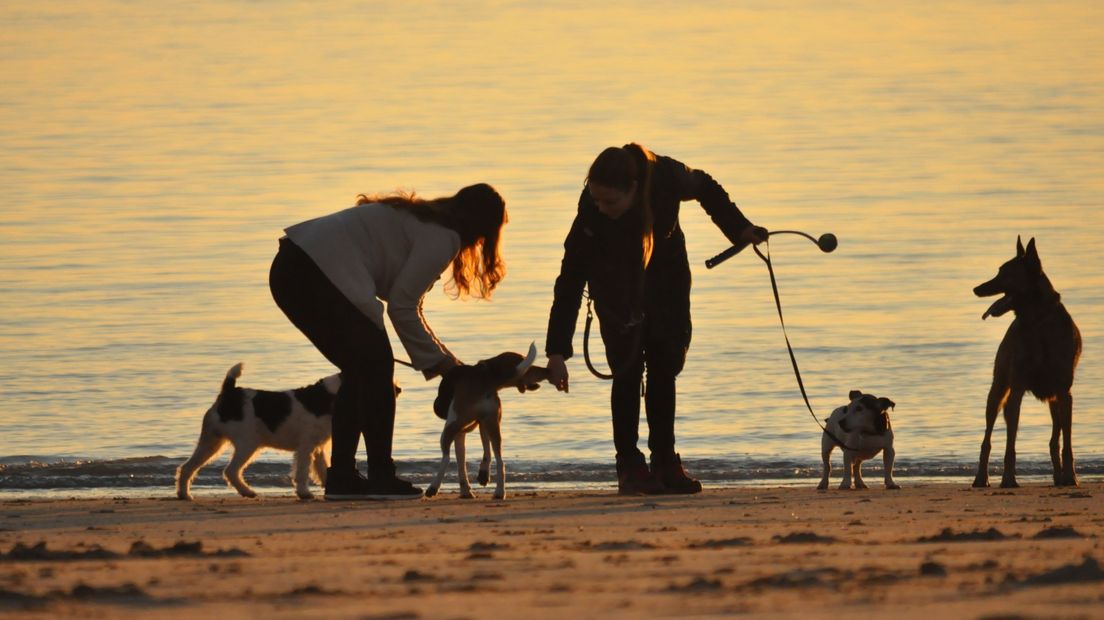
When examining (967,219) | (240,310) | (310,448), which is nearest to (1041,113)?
(967,219)

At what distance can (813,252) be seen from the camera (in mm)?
23172

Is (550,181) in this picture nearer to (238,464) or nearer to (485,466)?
(238,464)

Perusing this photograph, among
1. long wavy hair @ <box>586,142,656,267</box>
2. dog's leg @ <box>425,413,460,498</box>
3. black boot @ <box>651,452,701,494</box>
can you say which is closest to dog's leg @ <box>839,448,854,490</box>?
black boot @ <box>651,452,701,494</box>

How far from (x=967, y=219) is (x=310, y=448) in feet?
48.3

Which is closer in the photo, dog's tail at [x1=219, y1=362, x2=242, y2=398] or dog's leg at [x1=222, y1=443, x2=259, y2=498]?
dog's tail at [x1=219, y1=362, x2=242, y2=398]

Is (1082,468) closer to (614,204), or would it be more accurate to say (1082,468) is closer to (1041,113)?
(614,204)

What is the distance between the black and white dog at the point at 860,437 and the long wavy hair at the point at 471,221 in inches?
112

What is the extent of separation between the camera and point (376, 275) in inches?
358

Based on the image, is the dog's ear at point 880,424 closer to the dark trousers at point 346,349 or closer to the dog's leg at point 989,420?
the dog's leg at point 989,420

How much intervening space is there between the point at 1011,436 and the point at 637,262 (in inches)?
121

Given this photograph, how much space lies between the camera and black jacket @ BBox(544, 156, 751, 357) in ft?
29.7

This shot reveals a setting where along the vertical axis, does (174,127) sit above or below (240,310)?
above

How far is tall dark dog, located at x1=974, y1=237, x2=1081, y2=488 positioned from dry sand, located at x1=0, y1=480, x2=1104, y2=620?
1.79 meters

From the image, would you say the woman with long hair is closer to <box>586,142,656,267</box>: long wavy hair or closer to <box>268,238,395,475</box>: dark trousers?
<box>268,238,395,475</box>: dark trousers
